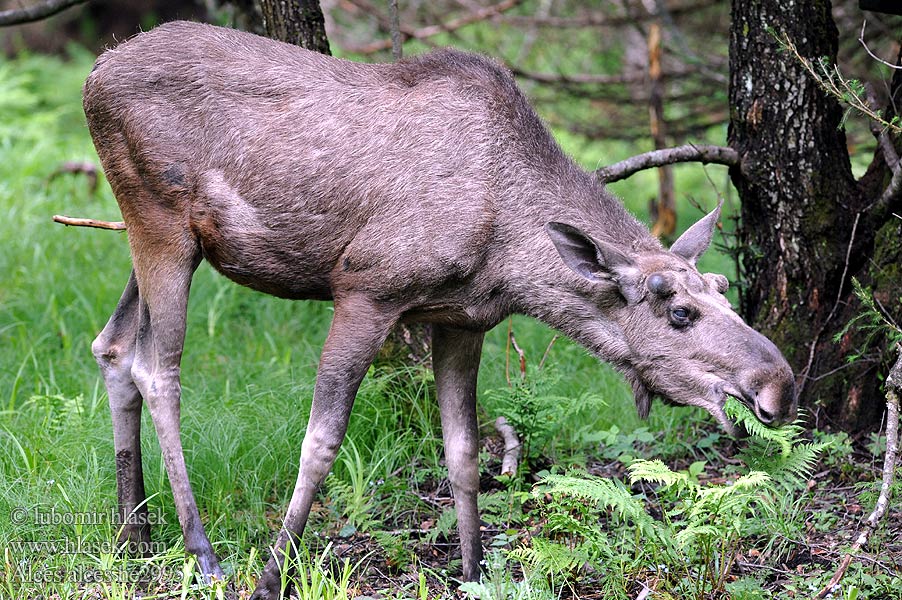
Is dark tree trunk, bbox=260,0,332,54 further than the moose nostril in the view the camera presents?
Yes

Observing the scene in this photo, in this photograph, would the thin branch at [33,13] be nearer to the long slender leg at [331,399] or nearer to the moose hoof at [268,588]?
the long slender leg at [331,399]

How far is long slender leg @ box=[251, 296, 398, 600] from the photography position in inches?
194

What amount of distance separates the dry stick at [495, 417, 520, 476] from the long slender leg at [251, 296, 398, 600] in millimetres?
1419

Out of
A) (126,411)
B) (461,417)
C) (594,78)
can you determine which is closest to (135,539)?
(126,411)

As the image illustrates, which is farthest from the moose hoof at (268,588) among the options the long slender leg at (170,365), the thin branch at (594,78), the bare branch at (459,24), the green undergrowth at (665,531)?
the bare branch at (459,24)

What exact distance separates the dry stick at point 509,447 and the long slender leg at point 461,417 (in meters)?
0.61

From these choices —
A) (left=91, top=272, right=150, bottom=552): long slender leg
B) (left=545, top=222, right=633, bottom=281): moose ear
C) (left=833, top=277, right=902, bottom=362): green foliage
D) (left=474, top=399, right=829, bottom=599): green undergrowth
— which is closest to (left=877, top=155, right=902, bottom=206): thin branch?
(left=833, top=277, right=902, bottom=362): green foliage

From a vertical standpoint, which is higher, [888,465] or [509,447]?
[888,465]

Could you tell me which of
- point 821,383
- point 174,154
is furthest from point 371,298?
point 821,383

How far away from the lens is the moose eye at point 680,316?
4.74 m

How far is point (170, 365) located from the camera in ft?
17.6

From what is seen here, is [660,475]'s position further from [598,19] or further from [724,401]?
[598,19]

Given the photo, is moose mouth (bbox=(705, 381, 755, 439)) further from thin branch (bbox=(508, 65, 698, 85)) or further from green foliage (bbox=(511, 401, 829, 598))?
thin branch (bbox=(508, 65, 698, 85))

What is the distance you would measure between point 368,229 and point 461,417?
124 centimetres
